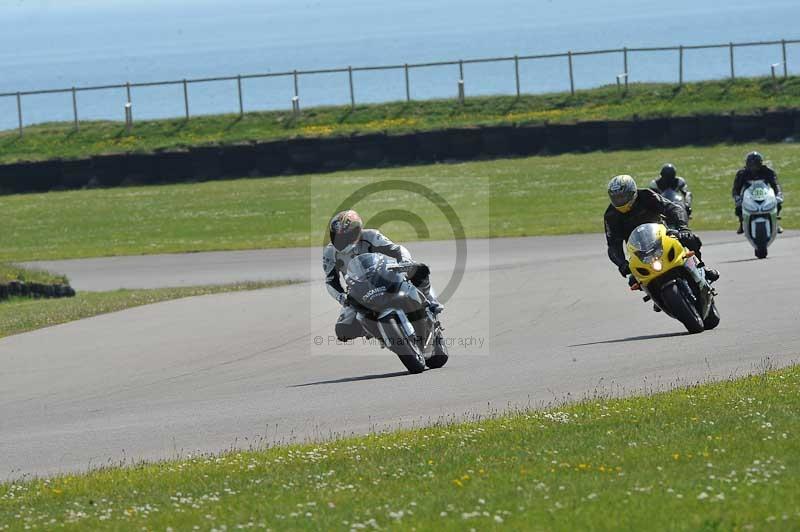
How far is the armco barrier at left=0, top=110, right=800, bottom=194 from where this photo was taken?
3812 cm

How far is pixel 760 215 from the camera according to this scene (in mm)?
20328

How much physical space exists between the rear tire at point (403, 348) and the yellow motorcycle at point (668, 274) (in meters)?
2.33

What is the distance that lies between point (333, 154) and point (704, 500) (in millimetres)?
32573

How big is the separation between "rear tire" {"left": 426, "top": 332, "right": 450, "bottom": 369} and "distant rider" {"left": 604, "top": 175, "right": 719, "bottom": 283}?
2.07 metres

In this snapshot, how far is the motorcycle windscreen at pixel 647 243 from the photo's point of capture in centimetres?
1317

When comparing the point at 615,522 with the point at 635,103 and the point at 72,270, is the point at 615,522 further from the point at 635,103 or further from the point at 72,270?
the point at 635,103

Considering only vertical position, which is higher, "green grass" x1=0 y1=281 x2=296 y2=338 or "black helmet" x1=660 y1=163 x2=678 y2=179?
"black helmet" x1=660 y1=163 x2=678 y2=179

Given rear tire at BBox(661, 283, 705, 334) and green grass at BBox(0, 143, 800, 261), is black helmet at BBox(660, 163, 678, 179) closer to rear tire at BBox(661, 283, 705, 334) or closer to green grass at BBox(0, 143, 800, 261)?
rear tire at BBox(661, 283, 705, 334)

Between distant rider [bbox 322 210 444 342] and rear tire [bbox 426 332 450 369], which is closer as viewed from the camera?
distant rider [bbox 322 210 444 342]

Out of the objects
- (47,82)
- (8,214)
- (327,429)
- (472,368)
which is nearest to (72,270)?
(8,214)

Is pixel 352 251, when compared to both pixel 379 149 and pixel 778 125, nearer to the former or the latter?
pixel 379 149

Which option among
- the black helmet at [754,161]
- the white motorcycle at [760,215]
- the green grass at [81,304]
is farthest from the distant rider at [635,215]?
the green grass at [81,304]

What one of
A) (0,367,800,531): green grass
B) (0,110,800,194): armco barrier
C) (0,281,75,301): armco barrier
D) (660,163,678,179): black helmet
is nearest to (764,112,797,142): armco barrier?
(0,110,800,194): armco barrier

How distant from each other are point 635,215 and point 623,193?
12.7 inches
